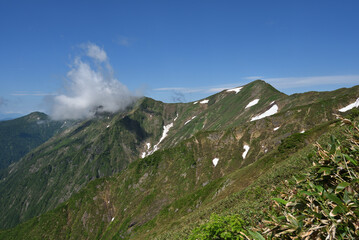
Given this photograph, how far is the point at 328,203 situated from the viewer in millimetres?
4039

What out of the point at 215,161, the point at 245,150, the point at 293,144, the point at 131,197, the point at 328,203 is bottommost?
the point at 131,197

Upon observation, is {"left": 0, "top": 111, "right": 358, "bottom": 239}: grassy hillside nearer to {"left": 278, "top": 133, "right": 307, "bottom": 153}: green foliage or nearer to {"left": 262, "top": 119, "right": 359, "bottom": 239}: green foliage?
{"left": 278, "top": 133, "right": 307, "bottom": 153}: green foliage

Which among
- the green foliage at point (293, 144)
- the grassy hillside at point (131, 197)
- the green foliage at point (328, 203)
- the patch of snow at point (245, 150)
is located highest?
the green foliage at point (328, 203)

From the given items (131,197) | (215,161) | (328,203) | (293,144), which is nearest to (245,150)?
(215,161)

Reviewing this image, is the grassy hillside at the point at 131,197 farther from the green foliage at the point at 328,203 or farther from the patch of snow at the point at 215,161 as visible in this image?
the green foliage at the point at 328,203

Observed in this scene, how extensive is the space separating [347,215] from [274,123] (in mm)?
133819

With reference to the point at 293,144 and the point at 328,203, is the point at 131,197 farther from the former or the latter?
the point at 328,203

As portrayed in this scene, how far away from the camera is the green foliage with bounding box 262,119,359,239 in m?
3.62

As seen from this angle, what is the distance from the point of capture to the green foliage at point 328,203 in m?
3.62

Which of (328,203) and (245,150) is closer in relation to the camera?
(328,203)

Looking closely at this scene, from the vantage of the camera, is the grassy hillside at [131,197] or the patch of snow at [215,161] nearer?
the grassy hillside at [131,197]

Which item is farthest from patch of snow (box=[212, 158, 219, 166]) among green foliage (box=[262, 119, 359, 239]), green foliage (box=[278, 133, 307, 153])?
green foliage (box=[262, 119, 359, 239])

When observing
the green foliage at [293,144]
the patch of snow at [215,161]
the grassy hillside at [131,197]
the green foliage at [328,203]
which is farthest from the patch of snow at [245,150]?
the green foliage at [328,203]

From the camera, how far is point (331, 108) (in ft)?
389
